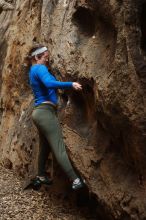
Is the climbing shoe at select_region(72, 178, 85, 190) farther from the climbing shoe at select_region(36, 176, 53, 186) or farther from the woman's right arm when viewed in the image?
the woman's right arm

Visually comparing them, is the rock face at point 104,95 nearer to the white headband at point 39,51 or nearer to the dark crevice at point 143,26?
the dark crevice at point 143,26

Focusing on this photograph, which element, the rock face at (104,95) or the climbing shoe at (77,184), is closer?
the rock face at (104,95)

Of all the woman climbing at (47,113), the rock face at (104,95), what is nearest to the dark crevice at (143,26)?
the rock face at (104,95)

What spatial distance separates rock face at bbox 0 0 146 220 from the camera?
5.70 metres

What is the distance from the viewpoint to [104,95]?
20.2ft

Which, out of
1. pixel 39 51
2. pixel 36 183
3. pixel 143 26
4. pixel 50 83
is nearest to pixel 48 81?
pixel 50 83

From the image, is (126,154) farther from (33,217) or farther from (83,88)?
(33,217)

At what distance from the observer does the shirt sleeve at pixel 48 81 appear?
655 cm

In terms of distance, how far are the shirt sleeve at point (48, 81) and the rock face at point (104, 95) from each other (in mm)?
331

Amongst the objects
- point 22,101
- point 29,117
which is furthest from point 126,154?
point 22,101

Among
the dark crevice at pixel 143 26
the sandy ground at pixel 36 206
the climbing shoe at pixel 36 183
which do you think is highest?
the dark crevice at pixel 143 26

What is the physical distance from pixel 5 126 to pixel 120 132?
4480mm

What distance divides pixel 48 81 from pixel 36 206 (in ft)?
6.15

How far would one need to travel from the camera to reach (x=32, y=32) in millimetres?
9734
